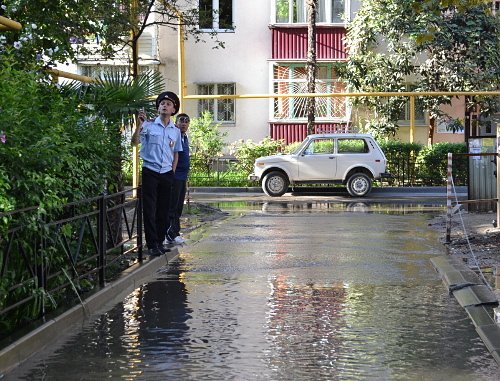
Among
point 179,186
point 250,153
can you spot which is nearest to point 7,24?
point 179,186

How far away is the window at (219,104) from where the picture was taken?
36628 millimetres

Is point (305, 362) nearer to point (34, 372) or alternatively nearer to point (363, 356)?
point (363, 356)

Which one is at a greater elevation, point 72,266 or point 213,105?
point 213,105

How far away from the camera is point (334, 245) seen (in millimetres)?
14133

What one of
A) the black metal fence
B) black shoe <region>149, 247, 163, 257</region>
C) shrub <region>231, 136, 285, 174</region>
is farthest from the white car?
the black metal fence

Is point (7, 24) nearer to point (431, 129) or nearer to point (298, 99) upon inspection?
point (298, 99)

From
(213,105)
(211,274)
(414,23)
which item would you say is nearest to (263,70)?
(213,105)

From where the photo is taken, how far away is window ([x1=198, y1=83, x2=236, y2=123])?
120 feet

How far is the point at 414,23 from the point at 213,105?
8363 millimetres

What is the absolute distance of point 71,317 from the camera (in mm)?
7883

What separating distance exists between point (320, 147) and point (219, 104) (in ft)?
32.8

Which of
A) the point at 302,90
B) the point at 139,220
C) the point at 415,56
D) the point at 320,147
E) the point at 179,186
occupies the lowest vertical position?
the point at 139,220

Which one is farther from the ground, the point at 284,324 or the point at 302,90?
the point at 302,90

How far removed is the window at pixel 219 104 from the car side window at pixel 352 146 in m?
9.92
